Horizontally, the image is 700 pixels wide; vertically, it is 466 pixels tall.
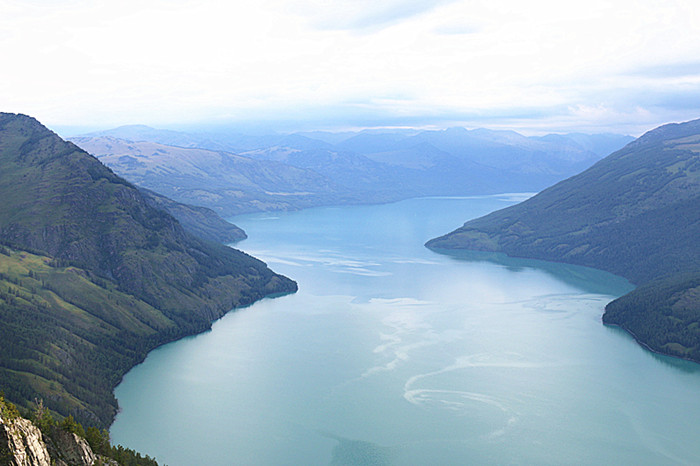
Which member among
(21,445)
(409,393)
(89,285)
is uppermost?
(21,445)

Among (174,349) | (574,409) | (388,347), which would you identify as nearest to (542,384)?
(574,409)

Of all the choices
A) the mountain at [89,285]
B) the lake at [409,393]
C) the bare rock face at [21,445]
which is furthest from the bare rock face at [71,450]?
the mountain at [89,285]

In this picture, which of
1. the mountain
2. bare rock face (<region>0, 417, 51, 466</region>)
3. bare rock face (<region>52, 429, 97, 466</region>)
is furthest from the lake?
bare rock face (<region>0, 417, 51, 466</region>)

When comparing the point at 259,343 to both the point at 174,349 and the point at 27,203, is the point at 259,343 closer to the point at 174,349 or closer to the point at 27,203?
the point at 174,349

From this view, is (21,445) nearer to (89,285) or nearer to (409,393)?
(409,393)

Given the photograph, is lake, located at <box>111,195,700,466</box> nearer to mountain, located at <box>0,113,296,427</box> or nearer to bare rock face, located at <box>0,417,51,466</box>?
mountain, located at <box>0,113,296,427</box>

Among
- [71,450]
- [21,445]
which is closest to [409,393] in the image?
[71,450]
